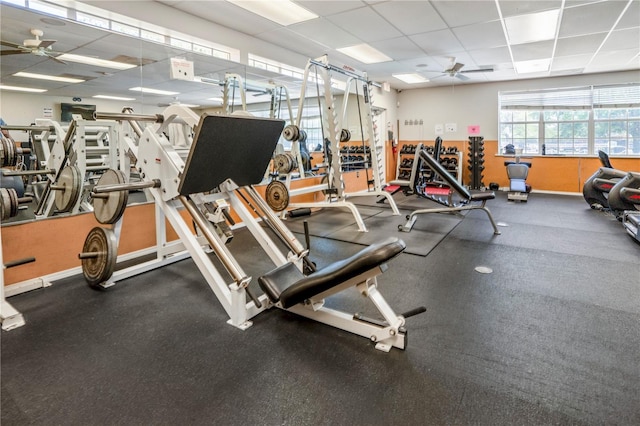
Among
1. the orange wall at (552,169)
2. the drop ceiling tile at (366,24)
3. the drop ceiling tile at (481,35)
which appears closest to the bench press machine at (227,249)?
the drop ceiling tile at (366,24)

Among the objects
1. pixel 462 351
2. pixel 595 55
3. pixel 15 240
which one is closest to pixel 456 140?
pixel 595 55

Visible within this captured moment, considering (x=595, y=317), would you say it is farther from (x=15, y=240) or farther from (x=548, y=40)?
(x=548, y=40)

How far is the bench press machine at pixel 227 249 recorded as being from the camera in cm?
179

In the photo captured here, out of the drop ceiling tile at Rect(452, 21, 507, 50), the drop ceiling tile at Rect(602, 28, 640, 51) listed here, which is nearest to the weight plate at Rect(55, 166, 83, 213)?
the drop ceiling tile at Rect(452, 21, 507, 50)

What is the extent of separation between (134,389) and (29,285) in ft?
5.80

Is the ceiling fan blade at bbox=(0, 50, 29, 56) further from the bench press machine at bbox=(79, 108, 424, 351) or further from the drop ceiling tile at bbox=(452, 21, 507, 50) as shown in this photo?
the drop ceiling tile at bbox=(452, 21, 507, 50)

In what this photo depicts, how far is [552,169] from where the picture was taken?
24.7 feet

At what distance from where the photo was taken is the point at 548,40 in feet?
16.1

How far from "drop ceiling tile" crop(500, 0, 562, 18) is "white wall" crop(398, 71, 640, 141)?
4.52 metres

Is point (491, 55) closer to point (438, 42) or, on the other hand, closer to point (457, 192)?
point (438, 42)

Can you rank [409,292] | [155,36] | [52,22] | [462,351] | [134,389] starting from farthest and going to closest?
1. [155,36]
2. [52,22]
3. [409,292]
4. [462,351]
5. [134,389]

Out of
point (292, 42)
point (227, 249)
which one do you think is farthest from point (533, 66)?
point (227, 249)

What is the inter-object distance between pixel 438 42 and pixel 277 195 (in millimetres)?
3323

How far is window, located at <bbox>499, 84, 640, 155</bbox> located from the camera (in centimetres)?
701
